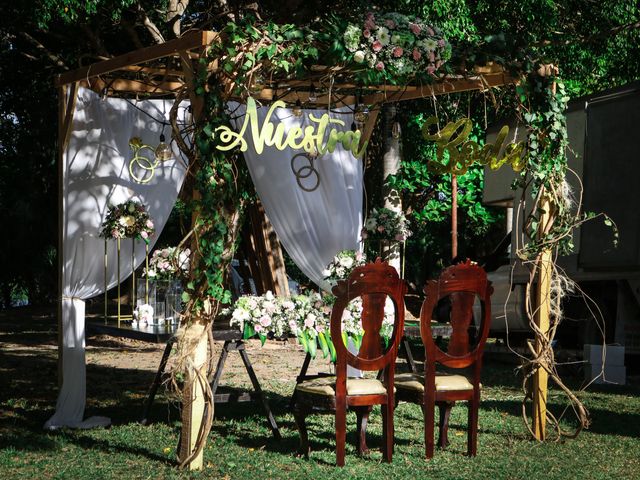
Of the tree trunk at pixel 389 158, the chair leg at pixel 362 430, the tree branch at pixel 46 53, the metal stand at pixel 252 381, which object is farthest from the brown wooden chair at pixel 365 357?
the tree branch at pixel 46 53

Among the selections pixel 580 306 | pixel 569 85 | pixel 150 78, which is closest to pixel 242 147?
pixel 150 78

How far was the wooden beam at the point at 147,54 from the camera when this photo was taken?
6.09 meters

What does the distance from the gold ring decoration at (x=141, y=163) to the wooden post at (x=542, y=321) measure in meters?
3.65

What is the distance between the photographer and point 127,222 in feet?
26.8

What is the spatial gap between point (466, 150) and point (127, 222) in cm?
304

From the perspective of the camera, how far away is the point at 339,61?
653 cm

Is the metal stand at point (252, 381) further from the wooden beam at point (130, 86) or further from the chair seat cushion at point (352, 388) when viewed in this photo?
the wooden beam at point (130, 86)

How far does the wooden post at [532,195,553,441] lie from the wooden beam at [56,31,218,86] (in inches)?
117

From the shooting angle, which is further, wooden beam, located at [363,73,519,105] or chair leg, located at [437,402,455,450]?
wooden beam, located at [363,73,519,105]

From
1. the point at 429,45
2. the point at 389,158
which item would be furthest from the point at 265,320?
the point at 389,158

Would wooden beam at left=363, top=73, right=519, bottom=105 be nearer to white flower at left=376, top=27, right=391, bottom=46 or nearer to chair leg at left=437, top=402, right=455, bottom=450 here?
white flower at left=376, top=27, right=391, bottom=46

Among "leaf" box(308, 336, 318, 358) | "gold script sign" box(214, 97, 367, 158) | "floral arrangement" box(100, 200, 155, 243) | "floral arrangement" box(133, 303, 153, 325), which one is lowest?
"leaf" box(308, 336, 318, 358)

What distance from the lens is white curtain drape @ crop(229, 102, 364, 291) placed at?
8930mm

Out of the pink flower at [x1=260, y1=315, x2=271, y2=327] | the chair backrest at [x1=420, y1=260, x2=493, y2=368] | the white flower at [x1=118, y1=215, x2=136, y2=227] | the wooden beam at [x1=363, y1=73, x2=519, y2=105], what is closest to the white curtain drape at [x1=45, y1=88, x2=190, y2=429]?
the white flower at [x1=118, y1=215, x2=136, y2=227]
